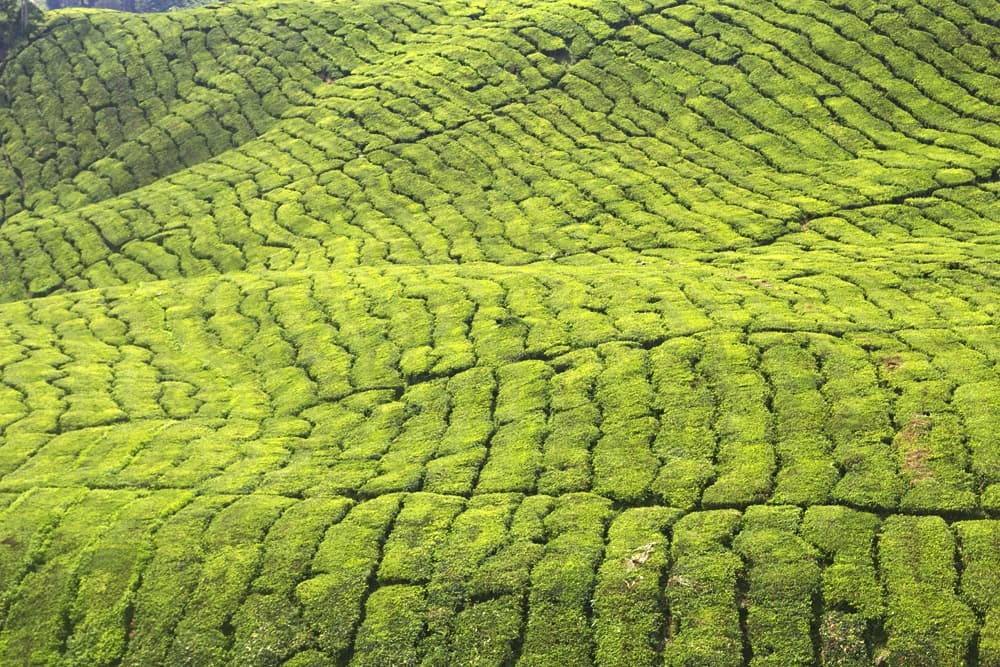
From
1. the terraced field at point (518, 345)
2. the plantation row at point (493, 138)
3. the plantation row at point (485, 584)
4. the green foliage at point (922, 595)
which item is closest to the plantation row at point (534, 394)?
the terraced field at point (518, 345)

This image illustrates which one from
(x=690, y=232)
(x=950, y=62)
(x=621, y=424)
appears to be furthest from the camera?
Result: (x=950, y=62)

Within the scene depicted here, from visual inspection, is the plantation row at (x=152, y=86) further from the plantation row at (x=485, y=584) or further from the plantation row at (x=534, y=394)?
the plantation row at (x=485, y=584)

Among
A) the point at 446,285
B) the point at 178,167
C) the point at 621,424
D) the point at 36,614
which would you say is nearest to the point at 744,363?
the point at 621,424

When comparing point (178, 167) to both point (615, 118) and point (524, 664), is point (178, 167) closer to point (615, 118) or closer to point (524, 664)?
point (615, 118)

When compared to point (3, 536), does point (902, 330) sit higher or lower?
higher

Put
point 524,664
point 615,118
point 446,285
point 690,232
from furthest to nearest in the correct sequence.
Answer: point 615,118, point 690,232, point 446,285, point 524,664

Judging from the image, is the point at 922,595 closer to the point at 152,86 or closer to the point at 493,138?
the point at 493,138

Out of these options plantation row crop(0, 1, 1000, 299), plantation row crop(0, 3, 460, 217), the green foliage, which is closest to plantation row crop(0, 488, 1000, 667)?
the green foliage
